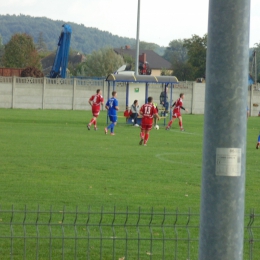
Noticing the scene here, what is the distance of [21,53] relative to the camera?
11156 centimetres

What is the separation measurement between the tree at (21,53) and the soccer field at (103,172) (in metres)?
83.6

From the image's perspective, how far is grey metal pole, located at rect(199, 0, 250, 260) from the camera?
3.86 meters

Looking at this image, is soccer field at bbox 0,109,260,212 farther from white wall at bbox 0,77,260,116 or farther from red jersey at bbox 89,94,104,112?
white wall at bbox 0,77,260,116

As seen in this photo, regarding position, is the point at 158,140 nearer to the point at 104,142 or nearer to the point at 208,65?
the point at 104,142

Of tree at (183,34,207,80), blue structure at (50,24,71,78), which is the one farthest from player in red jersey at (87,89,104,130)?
tree at (183,34,207,80)

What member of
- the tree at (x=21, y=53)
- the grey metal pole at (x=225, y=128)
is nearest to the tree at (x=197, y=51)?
the tree at (x=21, y=53)

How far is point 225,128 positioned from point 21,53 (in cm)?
10985

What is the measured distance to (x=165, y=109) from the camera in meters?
40.2

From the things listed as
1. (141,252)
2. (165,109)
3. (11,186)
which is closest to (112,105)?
(165,109)

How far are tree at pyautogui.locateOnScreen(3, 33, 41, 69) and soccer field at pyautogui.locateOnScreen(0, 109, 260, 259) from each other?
83589 millimetres

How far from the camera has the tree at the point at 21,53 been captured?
11112 centimetres

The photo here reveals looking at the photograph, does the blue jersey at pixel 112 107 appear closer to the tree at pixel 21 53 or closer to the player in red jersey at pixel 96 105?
the player in red jersey at pixel 96 105

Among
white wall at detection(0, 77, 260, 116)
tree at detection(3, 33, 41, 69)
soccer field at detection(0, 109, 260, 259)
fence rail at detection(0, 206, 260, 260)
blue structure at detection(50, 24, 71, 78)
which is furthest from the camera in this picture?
tree at detection(3, 33, 41, 69)

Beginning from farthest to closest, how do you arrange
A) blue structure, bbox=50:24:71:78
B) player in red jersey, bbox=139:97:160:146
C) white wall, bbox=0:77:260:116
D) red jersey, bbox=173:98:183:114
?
1. blue structure, bbox=50:24:71:78
2. white wall, bbox=0:77:260:116
3. red jersey, bbox=173:98:183:114
4. player in red jersey, bbox=139:97:160:146
